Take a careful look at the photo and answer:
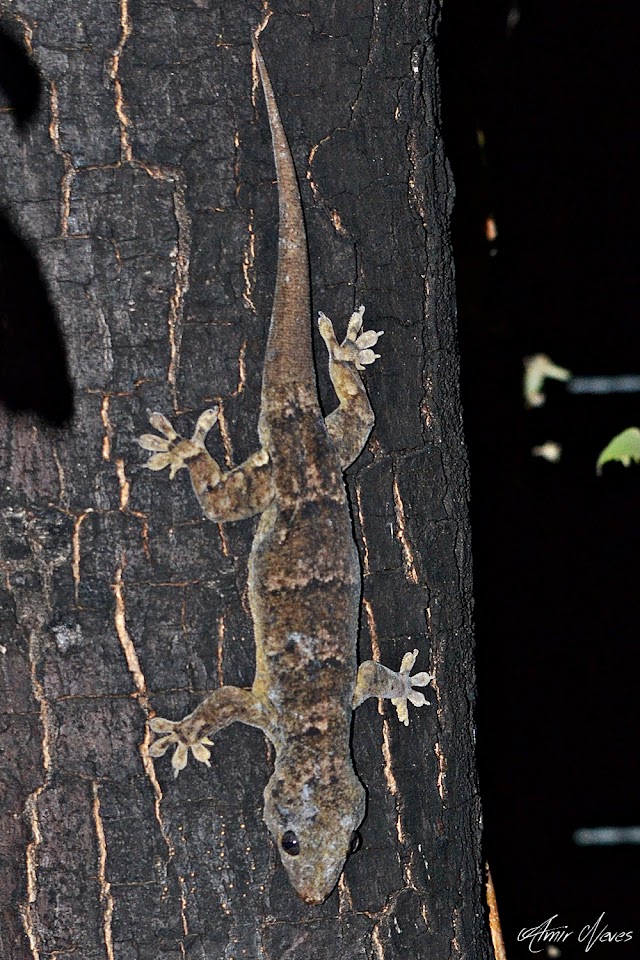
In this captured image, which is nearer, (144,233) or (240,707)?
(144,233)

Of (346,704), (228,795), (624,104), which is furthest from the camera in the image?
(624,104)

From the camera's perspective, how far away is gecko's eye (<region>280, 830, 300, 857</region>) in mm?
2990


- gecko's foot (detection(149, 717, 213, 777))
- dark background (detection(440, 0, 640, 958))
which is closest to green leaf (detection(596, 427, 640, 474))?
dark background (detection(440, 0, 640, 958))

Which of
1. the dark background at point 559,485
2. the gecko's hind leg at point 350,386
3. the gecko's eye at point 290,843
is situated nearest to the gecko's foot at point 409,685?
the gecko's eye at point 290,843

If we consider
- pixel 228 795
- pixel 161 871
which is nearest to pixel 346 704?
pixel 228 795

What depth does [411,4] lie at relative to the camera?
9.75ft

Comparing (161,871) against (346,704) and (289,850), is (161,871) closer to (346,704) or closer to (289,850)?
(289,850)

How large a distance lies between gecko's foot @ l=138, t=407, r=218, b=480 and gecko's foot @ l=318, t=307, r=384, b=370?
0.50 m

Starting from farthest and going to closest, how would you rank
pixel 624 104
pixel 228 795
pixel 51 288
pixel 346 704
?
pixel 624 104 < pixel 346 704 < pixel 228 795 < pixel 51 288

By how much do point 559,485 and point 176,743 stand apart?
381 cm

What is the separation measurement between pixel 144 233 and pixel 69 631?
1138 mm

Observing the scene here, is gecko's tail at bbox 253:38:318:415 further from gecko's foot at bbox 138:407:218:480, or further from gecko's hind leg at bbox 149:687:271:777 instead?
gecko's hind leg at bbox 149:687:271:777

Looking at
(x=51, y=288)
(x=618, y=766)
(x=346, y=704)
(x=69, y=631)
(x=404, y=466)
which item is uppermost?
(x=51, y=288)

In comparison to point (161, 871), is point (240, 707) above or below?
above
